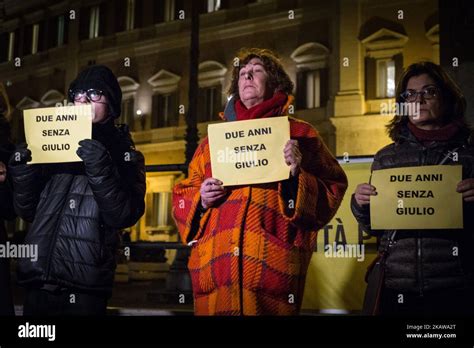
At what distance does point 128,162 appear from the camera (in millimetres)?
2801

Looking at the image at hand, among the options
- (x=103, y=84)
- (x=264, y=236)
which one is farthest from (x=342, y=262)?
(x=103, y=84)

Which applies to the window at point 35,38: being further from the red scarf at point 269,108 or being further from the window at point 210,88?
the window at point 210,88

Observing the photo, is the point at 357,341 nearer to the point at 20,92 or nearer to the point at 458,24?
the point at 458,24

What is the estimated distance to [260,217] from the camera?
8.21 ft

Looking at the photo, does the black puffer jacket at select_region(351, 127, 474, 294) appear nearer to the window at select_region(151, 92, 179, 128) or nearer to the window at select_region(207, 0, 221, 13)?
the window at select_region(207, 0, 221, 13)

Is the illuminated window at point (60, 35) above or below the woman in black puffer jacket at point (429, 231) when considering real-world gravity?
above

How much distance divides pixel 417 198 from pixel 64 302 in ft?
5.38

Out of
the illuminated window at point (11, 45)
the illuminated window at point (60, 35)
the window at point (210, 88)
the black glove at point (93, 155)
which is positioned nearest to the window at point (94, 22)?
the illuminated window at point (60, 35)

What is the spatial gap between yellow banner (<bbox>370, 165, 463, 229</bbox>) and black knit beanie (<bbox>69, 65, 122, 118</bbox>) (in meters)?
1.24

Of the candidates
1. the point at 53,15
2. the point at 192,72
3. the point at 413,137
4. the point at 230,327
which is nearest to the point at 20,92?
the point at 53,15

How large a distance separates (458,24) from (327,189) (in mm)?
1375

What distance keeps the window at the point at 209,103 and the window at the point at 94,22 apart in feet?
8.29

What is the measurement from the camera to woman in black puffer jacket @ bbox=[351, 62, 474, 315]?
244 centimetres

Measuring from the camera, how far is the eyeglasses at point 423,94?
2.57 m
